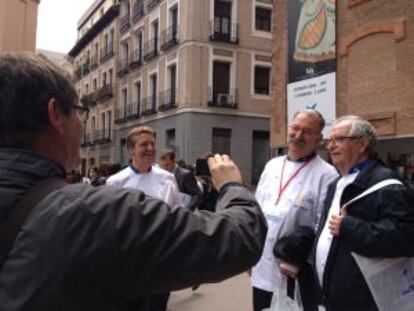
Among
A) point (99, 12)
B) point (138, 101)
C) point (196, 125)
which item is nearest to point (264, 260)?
point (196, 125)

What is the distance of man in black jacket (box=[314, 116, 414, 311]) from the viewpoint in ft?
12.1

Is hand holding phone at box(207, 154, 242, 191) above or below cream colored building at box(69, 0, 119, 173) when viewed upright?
below

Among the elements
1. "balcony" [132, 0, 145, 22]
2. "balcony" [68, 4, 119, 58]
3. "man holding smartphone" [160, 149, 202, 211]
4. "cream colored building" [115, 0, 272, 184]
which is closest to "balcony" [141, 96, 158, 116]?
"cream colored building" [115, 0, 272, 184]

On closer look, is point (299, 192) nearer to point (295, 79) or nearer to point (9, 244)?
point (9, 244)

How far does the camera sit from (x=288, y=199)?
456cm

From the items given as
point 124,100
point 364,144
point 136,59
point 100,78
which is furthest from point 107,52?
point 364,144

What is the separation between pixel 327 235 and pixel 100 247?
279 centimetres

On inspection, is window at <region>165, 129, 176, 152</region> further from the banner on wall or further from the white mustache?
the white mustache

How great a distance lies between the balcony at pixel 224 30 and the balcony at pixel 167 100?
3478mm

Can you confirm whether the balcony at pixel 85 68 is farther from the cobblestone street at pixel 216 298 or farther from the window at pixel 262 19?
the cobblestone street at pixel 216 298

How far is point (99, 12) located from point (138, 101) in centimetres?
1591

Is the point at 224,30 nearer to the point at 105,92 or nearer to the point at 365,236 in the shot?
the point at 105,92

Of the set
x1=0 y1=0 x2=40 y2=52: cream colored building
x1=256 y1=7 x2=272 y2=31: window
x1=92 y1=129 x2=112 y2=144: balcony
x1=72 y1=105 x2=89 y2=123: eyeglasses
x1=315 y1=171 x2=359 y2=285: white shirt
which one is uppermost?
x1=256 y1=7 x2=272 y2=31: window

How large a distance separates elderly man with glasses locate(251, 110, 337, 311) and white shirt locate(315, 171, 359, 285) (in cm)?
23
